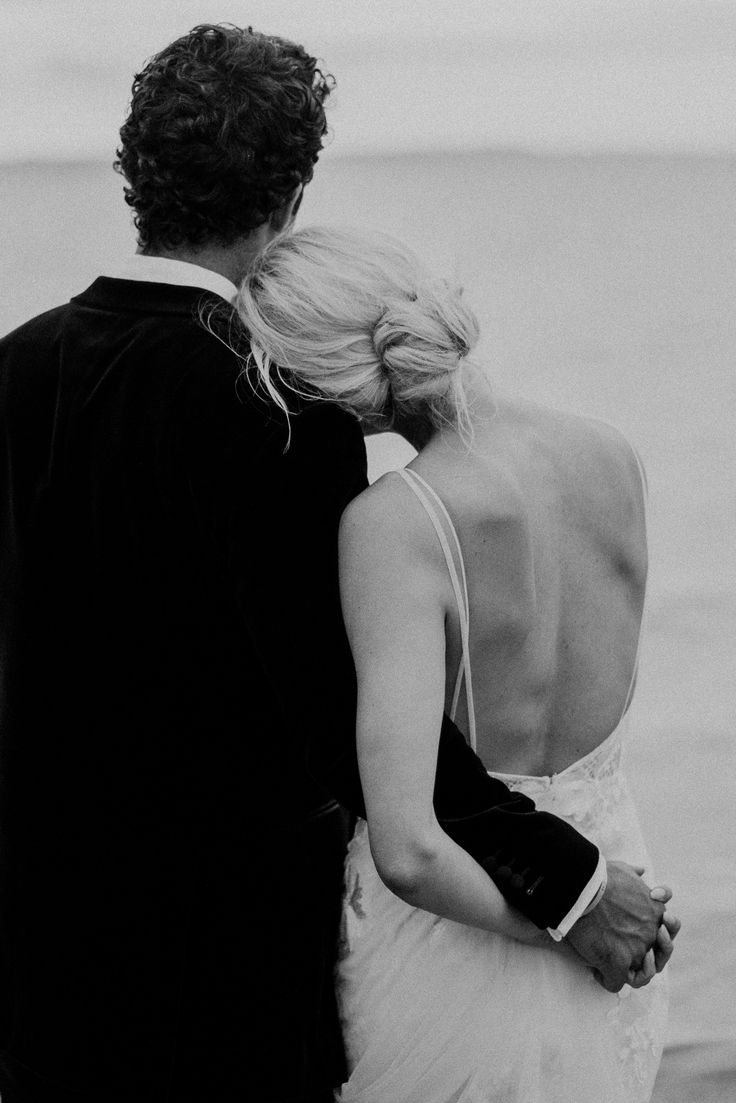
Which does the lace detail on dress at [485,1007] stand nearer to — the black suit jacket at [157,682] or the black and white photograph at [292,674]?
the black and white photograph at [292,674]

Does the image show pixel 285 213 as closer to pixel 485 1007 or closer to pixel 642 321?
pixel 485 1007

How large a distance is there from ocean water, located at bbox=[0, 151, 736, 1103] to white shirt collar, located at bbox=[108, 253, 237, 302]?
1968mm

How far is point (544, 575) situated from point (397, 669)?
0.25 m

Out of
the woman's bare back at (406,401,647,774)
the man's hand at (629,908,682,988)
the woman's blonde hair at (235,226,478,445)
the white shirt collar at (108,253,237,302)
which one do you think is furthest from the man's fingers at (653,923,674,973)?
the white shirt collar at (108,253,237,302)

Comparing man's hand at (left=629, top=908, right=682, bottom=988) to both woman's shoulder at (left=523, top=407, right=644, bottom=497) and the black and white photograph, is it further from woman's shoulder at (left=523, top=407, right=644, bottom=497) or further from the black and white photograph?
woman's shoulder at (left=523, top=407, right=644, bottom=497)

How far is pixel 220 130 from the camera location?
1532 mm

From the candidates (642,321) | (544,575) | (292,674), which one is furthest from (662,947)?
(642,321)

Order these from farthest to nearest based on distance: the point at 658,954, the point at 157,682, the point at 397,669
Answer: the point at 658,954 → the point at 157,682 → the point at 397,669

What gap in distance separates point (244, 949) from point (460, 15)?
2698 millimetres

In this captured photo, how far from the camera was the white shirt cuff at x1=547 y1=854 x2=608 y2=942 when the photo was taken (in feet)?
4.91

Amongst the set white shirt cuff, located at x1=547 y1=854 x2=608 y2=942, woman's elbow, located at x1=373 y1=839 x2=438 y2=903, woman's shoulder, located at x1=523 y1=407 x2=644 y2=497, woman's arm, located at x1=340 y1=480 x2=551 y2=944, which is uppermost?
woman's shoulder, located at x1=523 y1=407 x2=644 y2=497

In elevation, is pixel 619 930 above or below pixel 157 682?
below

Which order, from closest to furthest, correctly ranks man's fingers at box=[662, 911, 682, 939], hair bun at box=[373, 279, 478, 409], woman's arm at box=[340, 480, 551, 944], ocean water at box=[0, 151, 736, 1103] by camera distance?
1. woman's arm at box=[340, 480, 551, 944]
2. hair bun at box=[373, 279, 478, 409]
3. man's fingers at box=[662, 911, 682, 939]
4. ocean water at box=[0, 151, 736, 1103]

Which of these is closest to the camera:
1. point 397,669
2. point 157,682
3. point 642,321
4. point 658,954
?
point 397,669
